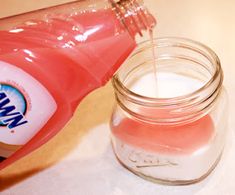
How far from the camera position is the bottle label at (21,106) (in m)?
0.49

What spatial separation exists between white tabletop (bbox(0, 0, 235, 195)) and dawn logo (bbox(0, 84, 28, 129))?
11 centimetres

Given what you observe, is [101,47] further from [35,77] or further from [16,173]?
[16,173]

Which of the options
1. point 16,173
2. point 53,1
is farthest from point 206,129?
point 53,1

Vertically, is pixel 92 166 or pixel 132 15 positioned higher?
pixel 132 15

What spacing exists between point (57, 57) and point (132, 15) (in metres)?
0.10

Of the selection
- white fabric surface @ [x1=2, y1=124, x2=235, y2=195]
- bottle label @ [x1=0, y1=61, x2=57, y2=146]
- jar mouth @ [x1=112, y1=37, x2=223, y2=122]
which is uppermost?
bottle label @ [x1=0, y1=61, x2=57, y2=146]

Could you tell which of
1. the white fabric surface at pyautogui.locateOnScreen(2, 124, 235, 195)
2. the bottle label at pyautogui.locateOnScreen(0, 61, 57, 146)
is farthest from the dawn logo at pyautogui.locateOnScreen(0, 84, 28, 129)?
the white fabric surface at pyautogui.locateOnScreen(2, 124, 235, 195)

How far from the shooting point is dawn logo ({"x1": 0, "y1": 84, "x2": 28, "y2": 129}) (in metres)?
0.49

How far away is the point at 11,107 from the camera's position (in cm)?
50

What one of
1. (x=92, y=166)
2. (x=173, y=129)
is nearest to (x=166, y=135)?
(x=173, y=129)

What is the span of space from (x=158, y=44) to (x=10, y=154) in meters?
0.27

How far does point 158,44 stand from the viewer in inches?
25.6

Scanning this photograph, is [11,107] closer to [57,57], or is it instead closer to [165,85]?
[57,57]

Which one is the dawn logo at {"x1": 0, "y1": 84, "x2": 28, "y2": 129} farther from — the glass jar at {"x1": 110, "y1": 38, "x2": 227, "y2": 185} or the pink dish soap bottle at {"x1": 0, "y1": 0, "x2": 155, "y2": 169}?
the glass jar at {"x1": 110, "y1": 38, "x2": 227, "y2": 185}
